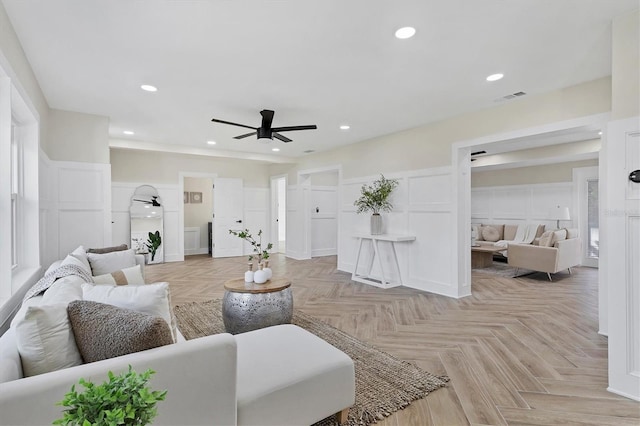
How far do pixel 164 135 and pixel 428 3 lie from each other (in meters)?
4.90

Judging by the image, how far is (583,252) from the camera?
22.2 feet

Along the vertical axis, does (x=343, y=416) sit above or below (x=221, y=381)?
below

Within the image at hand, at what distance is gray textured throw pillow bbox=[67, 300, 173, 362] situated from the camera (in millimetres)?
1234

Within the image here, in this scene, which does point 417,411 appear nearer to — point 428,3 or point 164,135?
point 428,3

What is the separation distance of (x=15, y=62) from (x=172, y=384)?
270 centimetres

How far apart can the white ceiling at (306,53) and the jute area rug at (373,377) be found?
2486 mm

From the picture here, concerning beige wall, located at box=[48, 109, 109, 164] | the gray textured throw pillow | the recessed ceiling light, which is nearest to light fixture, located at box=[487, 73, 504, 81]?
the recessed ceiling light

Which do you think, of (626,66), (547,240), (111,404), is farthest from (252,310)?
(547,240)

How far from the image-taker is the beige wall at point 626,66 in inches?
81.0

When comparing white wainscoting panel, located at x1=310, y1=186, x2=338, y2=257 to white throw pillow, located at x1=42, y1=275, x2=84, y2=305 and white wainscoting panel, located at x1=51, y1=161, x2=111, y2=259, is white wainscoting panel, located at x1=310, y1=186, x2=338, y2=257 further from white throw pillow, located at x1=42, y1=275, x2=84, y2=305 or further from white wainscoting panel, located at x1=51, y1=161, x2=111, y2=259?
white throw pillow, located at x1=42, y1=275, x2=84, y2=305

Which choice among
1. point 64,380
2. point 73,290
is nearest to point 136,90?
point 73,290

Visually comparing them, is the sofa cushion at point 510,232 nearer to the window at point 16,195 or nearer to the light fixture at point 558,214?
the light fixture at point 558,214

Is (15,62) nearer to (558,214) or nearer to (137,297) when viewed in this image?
(137,297)

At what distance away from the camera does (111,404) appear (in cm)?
72
